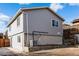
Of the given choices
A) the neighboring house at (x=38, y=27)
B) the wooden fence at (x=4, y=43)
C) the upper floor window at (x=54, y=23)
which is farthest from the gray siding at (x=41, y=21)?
the wooden fence at (x=4, y=43)

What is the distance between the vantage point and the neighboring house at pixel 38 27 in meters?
15.0

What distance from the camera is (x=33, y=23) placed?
50.2 ft

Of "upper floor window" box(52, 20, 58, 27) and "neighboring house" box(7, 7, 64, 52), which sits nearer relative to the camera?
"neighboring house" box(7, 7, 64, 52)

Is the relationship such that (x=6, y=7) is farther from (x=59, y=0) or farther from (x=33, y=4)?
(x=59, y=0)

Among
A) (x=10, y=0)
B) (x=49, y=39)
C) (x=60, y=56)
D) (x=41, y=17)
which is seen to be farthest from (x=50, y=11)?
(x=60, y=56)

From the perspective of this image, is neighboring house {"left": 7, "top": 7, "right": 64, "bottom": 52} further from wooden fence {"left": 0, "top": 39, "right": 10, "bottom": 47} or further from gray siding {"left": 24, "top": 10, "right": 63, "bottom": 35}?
wooden fence {"left": 0, "top": 39, "right": 10, "bottom": 47}

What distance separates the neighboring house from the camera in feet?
49.1

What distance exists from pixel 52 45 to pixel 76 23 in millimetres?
3605

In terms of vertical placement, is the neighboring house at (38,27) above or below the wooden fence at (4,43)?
above

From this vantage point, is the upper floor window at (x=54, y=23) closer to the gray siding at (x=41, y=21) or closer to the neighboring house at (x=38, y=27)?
the neighboring house at (x=38, y=27)

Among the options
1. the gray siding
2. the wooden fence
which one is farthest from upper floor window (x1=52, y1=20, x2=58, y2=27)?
the wooden fence

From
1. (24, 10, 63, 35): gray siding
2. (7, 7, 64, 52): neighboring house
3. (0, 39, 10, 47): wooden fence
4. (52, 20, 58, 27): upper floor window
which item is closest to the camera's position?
(7, 7, 64, 52): neighboring house

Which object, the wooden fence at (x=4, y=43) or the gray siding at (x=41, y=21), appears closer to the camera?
the gray siding at (x=41, y=21)

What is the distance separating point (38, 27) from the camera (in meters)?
15.5
